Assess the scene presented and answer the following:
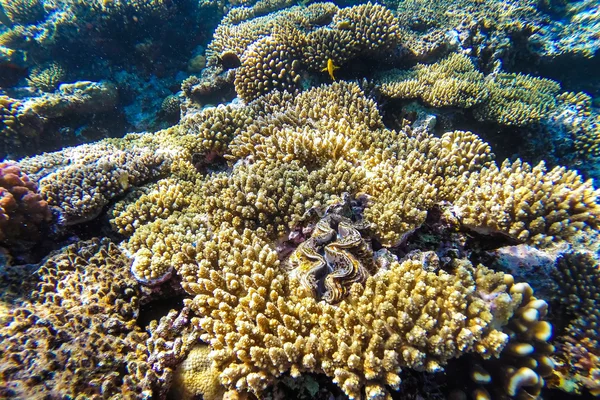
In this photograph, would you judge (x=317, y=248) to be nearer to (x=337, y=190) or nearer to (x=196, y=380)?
(x=337, y=190)

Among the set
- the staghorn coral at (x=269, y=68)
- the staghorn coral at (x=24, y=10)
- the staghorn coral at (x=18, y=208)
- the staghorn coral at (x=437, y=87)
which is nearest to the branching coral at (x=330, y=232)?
the staghorn coral at (x=18, y=208)

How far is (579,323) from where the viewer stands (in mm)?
3055

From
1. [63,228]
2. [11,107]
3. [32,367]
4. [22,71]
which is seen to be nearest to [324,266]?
[32,367]

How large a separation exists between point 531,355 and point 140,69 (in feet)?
44.8

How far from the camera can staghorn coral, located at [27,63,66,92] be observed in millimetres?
9977

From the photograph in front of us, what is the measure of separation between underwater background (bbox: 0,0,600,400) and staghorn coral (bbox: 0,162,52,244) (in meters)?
0.02

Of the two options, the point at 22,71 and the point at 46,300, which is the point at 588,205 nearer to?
the point at 46,300

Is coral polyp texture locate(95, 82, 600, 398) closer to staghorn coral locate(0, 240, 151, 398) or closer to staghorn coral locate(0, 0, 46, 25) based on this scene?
staghorn coral locate(0, 240, 151, 398)

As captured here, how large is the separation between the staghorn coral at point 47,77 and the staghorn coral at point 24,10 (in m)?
2.41

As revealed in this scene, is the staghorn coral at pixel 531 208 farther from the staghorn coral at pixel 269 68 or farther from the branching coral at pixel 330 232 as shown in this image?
the staghorn coral at pixel 269 68

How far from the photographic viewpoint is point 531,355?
8.44 ft

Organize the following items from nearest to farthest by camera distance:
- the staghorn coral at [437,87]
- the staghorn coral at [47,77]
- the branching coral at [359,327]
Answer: the branching coral at [359,327]
the staghorn coral at [437,87]
the staghorn coral at [47,77]

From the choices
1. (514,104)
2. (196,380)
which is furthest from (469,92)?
(196,380)

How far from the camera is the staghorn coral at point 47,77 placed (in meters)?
9.98
